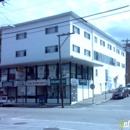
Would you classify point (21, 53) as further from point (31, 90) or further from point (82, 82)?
point (82, 82)

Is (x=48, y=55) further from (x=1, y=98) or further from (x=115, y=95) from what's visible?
(x=115, y=95)

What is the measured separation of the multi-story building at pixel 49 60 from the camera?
1318 inches

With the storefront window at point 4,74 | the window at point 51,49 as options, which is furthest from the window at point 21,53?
the window at point 51,49

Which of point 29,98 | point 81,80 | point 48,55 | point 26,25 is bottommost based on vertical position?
point 29,98

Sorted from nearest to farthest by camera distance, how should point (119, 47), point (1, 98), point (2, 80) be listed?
point (1, 98), point (2, 80), point (119, 47)

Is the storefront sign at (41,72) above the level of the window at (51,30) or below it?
below

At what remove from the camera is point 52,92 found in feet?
112

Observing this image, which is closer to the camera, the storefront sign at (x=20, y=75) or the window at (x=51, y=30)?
the storefront sign at (x=20, y=75)

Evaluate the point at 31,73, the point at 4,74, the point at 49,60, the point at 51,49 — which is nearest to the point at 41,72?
the point at 31,73

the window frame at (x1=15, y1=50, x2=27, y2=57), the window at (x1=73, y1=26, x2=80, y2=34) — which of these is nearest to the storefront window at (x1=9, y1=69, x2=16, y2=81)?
the window frame at (x1=15, y1=50, x2=27, y2=57)

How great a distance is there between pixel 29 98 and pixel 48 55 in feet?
22.8

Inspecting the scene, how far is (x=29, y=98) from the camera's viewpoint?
118 feet

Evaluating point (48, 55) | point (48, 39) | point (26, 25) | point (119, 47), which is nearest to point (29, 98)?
point (48, 55)

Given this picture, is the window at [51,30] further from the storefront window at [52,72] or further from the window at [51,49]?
the storefront window at [52,72]
